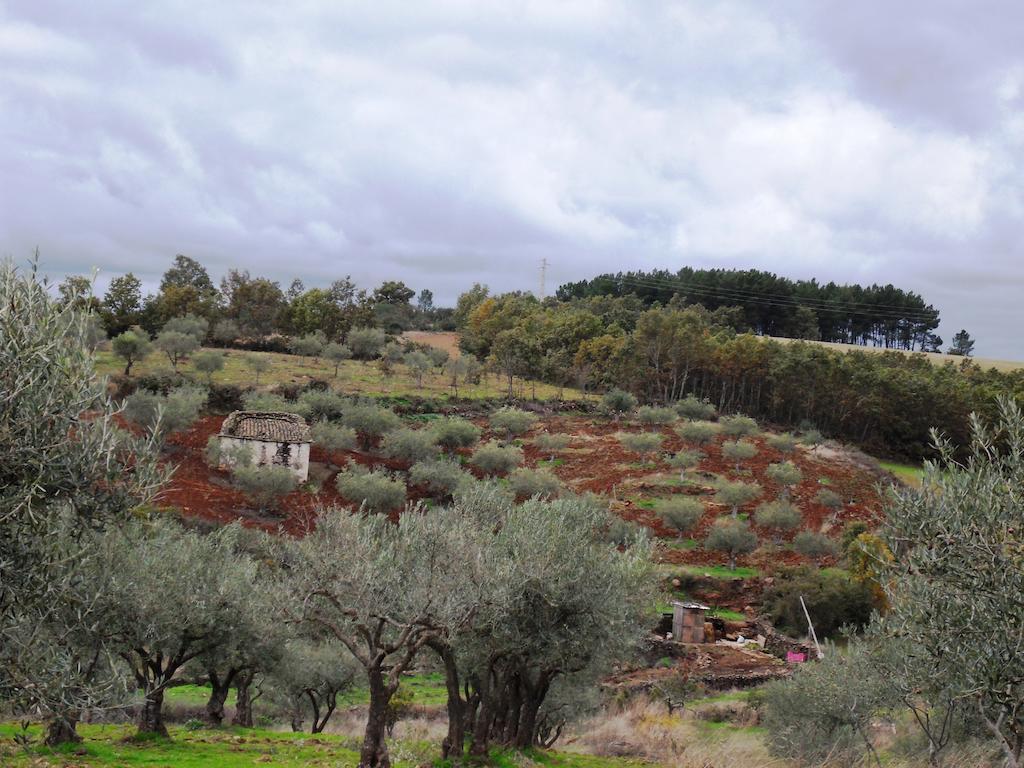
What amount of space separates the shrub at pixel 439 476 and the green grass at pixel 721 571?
14.3 meters

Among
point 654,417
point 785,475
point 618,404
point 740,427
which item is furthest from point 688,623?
point 618,404

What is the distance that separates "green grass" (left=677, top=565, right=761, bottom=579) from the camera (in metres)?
45.6

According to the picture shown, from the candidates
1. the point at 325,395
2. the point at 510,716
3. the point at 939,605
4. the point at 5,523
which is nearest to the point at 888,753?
the point at 510,716

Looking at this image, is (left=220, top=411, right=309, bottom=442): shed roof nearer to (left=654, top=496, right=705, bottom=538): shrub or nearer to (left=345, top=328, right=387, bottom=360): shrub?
(left=654, top=496, right=705, bottom=538): shrub

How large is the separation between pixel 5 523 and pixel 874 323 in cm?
15338

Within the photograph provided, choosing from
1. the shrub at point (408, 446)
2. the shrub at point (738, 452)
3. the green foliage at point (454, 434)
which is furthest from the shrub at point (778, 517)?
the shrub at point (408, 446)

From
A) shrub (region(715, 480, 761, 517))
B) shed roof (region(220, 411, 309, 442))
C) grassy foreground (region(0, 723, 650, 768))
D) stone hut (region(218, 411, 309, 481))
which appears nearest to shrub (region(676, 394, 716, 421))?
shrub (region(715, 480, 761, 517))

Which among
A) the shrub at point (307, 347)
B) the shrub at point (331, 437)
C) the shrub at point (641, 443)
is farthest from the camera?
the shrub at point (307, 347)

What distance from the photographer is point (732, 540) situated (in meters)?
47.8

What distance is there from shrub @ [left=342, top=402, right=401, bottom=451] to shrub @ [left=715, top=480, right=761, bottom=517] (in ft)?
77.5

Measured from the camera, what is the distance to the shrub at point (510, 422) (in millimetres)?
67188

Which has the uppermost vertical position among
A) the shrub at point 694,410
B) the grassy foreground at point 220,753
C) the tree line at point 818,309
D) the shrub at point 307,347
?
the tree line at point 818,309

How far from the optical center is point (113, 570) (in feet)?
62.0

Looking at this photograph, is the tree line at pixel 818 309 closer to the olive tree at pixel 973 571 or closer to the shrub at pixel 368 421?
the shrub at pixel 368 421
